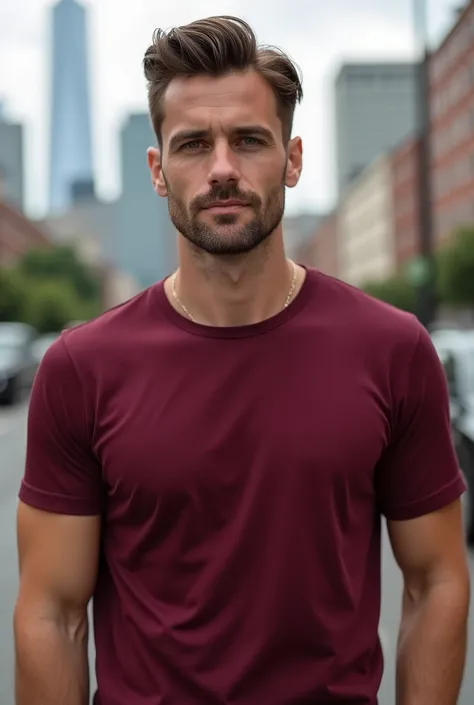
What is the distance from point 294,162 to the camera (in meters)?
2.32

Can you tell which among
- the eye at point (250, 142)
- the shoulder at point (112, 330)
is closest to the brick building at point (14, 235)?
the shoulder at point (112, 330)

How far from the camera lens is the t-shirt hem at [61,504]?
2.18 m

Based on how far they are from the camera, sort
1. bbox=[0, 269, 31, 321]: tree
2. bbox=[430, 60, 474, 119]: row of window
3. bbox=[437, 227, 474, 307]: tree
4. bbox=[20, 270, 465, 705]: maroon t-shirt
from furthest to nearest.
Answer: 1. bbox=[430, 60, 474, 119]: row of window
2. bbox=[0, 269, 31, 321]: tree
3. bbox=[437, 227, 474, 307]: tree
4. bbox=[20, 270, 465, 705]: maroon t-shirt

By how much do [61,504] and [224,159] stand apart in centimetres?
65

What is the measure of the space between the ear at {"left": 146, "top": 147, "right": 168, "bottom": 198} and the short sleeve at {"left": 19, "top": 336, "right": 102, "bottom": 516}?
34 cm

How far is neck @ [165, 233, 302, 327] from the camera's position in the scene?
2.20 m

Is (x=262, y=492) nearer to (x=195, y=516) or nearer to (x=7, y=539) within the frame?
(x=195, y=516)

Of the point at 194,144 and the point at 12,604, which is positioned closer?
the point at 194,144

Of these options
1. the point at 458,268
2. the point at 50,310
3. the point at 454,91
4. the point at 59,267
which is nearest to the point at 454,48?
the point at 454,91

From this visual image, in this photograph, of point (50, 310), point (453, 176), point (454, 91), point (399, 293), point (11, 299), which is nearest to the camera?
point (11, 299)

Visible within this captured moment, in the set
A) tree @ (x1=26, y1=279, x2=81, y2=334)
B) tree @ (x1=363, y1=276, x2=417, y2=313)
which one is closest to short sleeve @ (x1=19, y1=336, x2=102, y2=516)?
tree @ (x1=26, y1=279, x2=81, y2=334)

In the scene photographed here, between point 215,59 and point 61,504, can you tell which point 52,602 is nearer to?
point 61,504

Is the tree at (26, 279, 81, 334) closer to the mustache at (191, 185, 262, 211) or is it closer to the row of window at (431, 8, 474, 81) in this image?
the row of window at (431, 8, 474, 81)

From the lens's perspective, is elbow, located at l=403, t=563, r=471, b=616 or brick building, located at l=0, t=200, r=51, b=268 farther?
brick building, located at l=0, t=200, r=51, b=268
